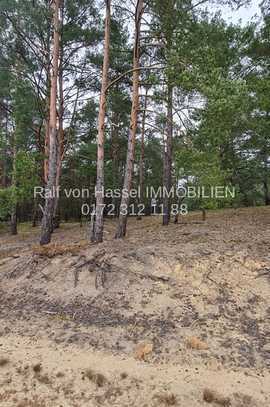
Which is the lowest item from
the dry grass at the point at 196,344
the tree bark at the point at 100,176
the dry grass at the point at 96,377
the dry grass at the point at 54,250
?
the dry grass at the point at 96,377

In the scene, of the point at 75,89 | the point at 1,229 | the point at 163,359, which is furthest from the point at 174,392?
the point at 1,229

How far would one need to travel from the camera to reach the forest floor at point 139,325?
10.6 ft

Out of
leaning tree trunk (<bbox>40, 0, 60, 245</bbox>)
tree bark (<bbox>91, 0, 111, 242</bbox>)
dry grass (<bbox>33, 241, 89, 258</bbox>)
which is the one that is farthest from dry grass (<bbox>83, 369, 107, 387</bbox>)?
leaning tree trunk (<bbox>40, 0, 60, 245</bbox>)

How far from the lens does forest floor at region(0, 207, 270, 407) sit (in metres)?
3.24

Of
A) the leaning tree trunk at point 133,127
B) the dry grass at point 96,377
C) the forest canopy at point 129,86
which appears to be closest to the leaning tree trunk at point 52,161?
the forest canopy at point 129,86

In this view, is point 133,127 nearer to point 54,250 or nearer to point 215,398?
point 54,250

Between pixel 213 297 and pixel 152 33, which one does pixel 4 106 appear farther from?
pixel 213 297

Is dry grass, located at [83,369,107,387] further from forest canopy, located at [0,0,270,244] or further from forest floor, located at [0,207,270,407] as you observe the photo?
forest canopy, located at [0,0,270,244]

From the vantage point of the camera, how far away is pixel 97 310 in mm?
4902

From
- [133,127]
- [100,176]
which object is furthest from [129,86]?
[100,176]

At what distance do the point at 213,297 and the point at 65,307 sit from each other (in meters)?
2.55

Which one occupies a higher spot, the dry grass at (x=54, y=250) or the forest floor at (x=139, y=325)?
the dry grass at (x=54, y=250)

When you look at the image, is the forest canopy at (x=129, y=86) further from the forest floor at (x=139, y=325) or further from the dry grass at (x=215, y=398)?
the dry grass at (x=215, y=398)

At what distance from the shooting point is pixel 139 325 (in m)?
4.43
